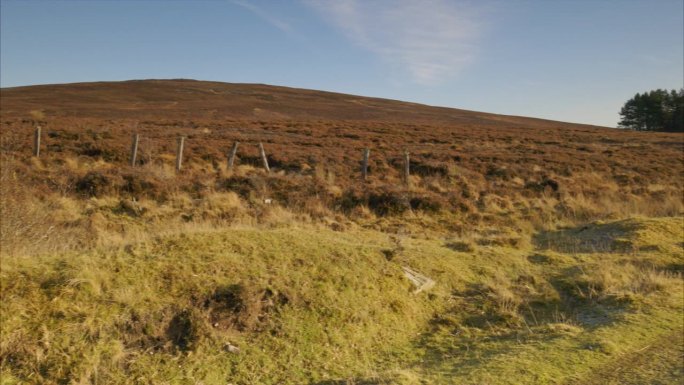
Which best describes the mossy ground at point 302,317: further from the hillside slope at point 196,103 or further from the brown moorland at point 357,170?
the hillside slope at point 196,103

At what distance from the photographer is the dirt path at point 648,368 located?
4.22 metres

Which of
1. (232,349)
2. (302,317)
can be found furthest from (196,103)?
(232,349)

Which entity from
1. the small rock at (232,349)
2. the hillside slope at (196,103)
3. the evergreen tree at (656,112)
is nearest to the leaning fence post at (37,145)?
the small rock at (232,349)

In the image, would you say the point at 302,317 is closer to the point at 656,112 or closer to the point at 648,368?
the point at 648,368

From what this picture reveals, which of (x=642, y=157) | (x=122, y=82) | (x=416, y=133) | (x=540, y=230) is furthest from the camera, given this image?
(x=122, y=82)

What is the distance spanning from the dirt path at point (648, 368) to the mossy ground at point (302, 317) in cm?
5

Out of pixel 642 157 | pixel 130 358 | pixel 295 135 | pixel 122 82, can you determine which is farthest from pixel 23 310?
pixel 122 82

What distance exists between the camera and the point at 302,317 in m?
5.05

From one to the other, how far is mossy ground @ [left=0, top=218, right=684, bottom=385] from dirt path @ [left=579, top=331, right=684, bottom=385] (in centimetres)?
5

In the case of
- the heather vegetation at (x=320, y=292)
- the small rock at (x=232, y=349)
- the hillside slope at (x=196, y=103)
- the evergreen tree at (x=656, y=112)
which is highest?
the evergreen tree at (x=656, y=112)

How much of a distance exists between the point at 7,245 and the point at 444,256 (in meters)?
5.83

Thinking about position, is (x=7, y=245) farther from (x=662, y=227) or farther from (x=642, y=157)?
(x=642, y=157)

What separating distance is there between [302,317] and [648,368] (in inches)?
132

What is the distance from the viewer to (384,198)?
42.6 ft
